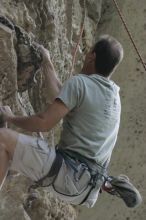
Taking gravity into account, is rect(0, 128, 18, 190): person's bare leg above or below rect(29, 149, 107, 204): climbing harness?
above

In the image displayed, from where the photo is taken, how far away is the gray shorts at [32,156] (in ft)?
12.2

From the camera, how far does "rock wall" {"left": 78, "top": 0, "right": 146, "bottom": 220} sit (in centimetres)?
738

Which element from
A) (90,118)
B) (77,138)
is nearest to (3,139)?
(77,138)

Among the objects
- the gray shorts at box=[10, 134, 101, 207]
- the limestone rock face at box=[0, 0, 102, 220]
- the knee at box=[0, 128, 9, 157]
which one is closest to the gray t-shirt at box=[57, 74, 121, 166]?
the gray shorts at box=[10, 134, 101, 207]

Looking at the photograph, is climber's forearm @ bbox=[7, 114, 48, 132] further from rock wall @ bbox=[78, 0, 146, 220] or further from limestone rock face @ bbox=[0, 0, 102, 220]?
rock wall @ bbox=[78, 0, 146, 220]

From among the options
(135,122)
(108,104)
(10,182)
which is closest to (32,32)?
(10,182)

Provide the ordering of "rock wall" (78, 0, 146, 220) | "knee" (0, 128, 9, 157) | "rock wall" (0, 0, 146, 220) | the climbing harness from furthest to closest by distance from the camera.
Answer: "rock wall" (78, 0, 146, 220)
"rock wall" (0, 0, 146, 220)
the climbing harness
"knee" (0, 128, 9, 157)

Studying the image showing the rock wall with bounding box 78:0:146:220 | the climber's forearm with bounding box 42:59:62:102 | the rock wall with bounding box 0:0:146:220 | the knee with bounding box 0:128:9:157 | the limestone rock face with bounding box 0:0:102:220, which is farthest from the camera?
the rock wall with bounding box 78:0:146:220

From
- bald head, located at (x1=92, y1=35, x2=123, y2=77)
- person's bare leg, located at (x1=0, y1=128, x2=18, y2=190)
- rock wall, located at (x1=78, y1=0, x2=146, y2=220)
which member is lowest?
rock wall, located at (x1=78, y1=0, x2=146, y2=220)

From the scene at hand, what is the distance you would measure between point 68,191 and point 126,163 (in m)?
3.77

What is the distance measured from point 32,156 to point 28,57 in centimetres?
140

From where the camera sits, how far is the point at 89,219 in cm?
738

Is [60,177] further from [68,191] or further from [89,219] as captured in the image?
[89,219]

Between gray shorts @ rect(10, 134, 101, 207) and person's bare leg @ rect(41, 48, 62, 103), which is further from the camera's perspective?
person's bare leg @ rect(41, 48, 62, 103)
